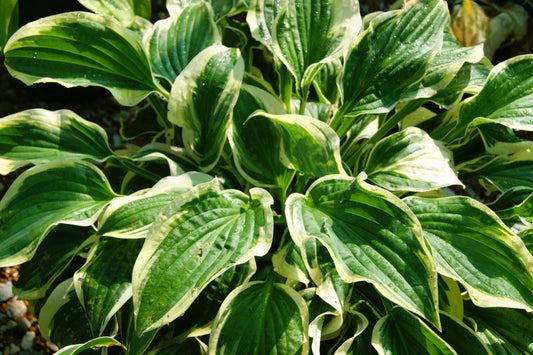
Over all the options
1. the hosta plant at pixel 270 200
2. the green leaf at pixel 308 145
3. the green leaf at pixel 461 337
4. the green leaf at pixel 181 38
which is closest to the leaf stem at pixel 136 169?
the hosta plant at pixel 270 200

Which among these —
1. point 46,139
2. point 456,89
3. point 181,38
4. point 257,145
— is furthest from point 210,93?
point 456,89

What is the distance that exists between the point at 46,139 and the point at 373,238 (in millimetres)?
794

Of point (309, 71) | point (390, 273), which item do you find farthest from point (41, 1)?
point (390, 273)

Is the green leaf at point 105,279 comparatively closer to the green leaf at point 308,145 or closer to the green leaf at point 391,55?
the green leaf at point 308,145

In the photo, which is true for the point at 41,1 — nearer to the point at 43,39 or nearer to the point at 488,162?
the point at 43,39

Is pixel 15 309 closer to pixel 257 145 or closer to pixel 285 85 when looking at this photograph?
pixel 257 145

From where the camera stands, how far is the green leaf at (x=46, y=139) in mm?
1122

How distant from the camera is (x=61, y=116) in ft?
3.88

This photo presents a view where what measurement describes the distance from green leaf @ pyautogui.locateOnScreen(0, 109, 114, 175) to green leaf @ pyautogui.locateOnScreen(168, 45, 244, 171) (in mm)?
224

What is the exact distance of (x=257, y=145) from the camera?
1168 mm

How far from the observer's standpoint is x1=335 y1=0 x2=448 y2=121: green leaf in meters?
1.20

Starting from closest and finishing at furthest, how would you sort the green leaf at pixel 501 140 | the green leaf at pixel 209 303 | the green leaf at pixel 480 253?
the green leaf at pixel 480 253, the green leaf at pixel 209 303, the green leaf at pixel 501 140

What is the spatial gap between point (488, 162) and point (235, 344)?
2.98 feet

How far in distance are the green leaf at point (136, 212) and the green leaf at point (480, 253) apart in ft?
1.77
